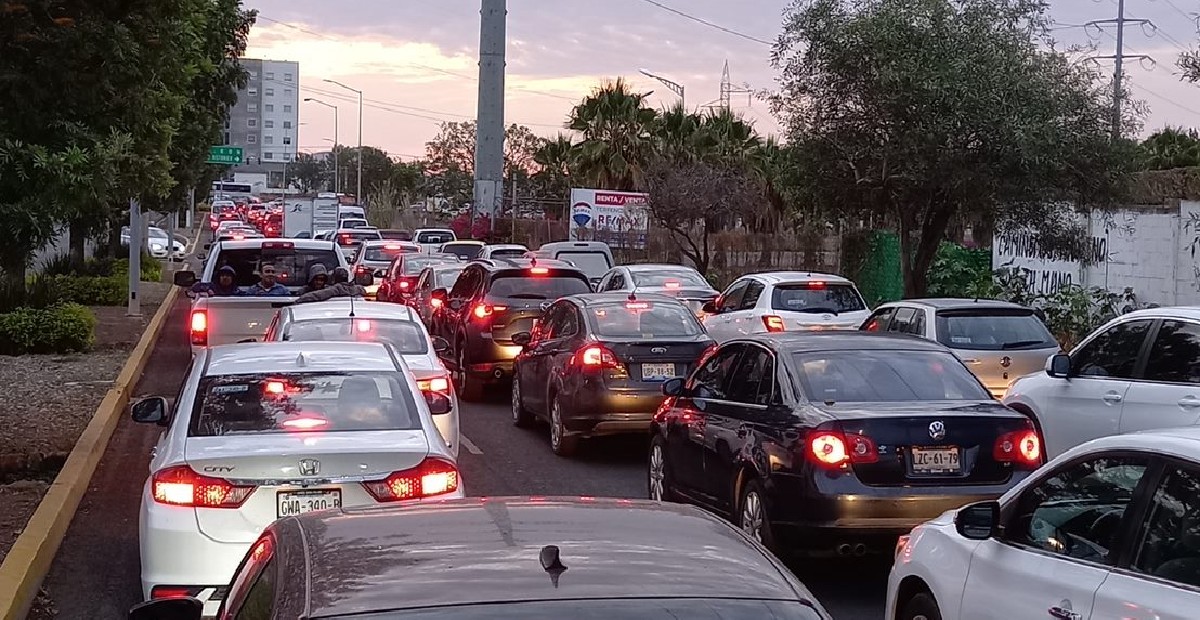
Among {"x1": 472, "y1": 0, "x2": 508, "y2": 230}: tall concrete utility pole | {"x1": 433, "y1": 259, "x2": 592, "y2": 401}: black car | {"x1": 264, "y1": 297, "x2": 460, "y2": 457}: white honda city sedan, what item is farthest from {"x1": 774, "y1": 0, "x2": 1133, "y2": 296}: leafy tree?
{"x1": 472, "y1": 0, "x2": 508, "y2": 230}: tall concrete utility pole

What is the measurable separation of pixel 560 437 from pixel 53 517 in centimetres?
552

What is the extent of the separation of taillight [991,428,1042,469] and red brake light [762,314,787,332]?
10285 mm

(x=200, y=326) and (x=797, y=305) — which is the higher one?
(x=797, y=305)

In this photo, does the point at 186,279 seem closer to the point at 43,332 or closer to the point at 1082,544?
the point at 43,332

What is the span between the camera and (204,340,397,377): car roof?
850 cm

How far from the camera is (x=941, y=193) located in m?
22.3

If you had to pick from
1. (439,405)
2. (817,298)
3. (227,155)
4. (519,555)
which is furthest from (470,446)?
(227,155)

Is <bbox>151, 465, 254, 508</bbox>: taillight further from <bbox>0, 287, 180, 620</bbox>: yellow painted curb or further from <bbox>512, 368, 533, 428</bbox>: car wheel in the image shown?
<bbox>512, 368, 533, 428</bbox>: car wheel

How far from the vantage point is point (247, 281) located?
62.2 feet

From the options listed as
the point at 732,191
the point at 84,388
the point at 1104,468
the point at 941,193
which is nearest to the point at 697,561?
the point at 1104,468

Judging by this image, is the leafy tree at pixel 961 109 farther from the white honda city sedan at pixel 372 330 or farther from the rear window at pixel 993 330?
the white honda city sedan at pixel 372 330

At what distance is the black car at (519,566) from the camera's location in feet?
Result: 10.5

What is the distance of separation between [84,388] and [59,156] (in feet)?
25.2

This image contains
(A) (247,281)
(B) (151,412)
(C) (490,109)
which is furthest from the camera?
(C) (490,109)
